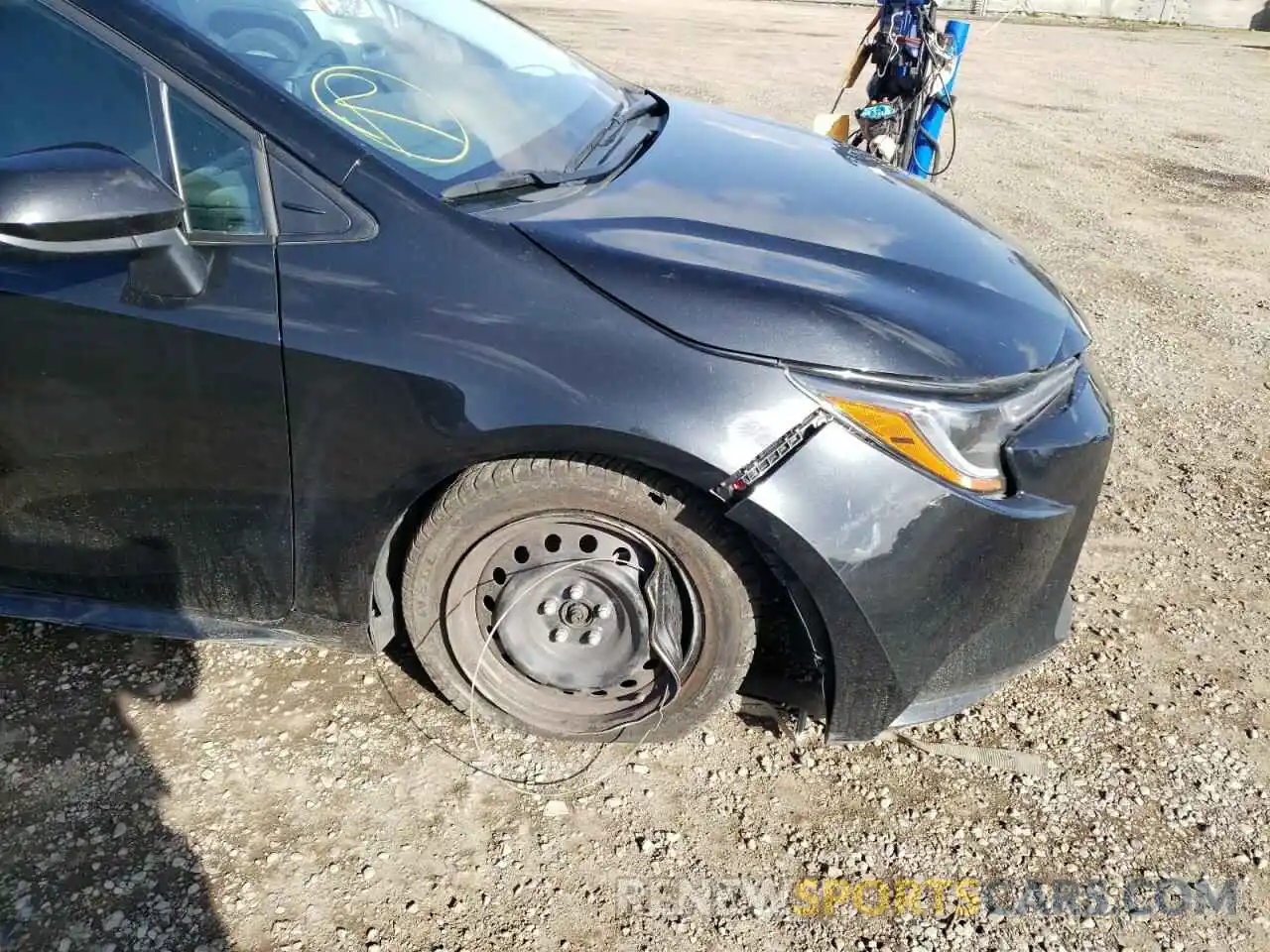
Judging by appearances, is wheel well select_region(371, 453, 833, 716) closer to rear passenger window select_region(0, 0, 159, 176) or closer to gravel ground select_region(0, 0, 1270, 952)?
gravel ground select_region(0, 0, 1270, 952)

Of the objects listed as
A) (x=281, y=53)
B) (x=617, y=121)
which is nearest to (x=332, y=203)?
(x=281, y=53)

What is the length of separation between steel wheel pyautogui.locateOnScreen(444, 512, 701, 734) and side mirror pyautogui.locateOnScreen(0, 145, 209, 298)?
84 cm

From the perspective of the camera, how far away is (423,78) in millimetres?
2457

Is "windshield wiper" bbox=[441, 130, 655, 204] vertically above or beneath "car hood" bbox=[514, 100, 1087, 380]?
above

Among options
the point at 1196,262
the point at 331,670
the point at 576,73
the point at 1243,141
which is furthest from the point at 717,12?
the point at 331,670

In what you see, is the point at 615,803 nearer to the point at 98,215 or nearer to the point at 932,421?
the point at 932,421

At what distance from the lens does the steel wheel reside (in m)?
2.14

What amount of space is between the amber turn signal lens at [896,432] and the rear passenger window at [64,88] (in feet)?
4.87

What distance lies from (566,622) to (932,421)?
933mm

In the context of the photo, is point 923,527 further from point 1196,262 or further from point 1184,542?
point 1196,262

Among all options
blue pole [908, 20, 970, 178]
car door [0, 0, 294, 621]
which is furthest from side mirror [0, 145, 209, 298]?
blue pole [908, 20, 970, 178]

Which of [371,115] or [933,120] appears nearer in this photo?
[371,115]

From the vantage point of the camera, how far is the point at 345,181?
1.94m

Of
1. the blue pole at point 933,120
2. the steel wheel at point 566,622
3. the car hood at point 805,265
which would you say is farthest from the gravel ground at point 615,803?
the blue pole at point 933,120
